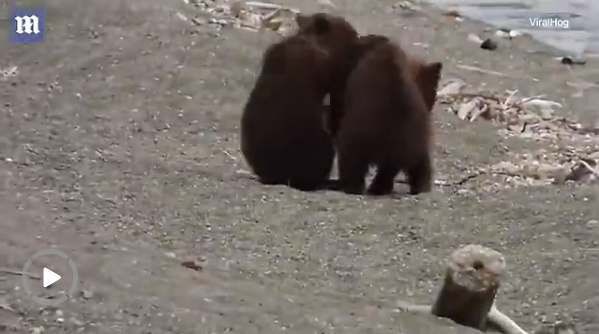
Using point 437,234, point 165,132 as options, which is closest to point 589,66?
point 165,132

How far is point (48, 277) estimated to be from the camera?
0.92 metres

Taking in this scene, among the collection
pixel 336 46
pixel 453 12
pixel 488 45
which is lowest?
pixel 488 45

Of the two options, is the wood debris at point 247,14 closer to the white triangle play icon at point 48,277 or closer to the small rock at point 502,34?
the small rock at point 502,34

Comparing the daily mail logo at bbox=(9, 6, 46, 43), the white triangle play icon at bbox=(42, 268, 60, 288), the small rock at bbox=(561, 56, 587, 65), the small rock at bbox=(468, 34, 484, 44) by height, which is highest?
the daily mail logo at bbox=(9, 6, 46, 43)

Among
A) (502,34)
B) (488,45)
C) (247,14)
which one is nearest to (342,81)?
(247,14)

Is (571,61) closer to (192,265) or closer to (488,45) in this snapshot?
(488,45)

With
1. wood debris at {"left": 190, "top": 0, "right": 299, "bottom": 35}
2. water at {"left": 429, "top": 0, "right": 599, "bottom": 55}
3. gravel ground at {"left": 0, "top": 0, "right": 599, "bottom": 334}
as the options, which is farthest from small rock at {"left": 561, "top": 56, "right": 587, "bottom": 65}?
wood debris at {"left": 190, "top": 0, "right": 299, "bottom": 35}

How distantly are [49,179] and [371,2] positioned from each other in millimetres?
1887

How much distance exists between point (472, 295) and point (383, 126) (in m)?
0.70

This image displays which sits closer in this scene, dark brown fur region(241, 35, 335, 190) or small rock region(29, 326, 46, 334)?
small rock region(29, 326, 46, 334)

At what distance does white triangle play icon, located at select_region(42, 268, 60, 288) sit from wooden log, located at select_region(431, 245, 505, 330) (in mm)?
409

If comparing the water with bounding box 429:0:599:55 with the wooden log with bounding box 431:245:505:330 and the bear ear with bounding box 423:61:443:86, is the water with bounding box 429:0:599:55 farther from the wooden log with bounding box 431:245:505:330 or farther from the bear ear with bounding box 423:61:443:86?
the wooden log with bounding box 431:245:505:330

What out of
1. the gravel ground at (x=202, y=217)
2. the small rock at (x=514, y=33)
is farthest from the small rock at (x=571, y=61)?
the gravel ground at (x=202, y=217)

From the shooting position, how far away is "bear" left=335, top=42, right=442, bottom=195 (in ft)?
6.04
